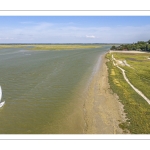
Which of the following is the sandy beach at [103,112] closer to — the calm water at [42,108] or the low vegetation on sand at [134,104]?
the low vegetation on sand at [134,104]

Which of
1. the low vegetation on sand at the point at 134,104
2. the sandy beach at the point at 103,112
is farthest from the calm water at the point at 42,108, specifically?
the low vegetation on sand at the point at 134,104

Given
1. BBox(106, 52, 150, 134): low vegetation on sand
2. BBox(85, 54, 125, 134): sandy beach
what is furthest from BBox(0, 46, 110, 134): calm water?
BBox(106, 52, 150, 134): low vegetation on sand

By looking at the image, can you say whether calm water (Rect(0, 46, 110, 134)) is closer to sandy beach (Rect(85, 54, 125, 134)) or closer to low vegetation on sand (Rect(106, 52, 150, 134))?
sandy beach (Rect(85, 54, 125, 134))

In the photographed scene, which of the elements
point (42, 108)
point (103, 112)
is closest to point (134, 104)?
A: point (103, 112)

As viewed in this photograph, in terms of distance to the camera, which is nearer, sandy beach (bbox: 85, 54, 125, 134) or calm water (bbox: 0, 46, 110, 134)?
sandy beach (bbox: 85, 54, 125, 134)

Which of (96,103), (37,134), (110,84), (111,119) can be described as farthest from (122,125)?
(110,84)

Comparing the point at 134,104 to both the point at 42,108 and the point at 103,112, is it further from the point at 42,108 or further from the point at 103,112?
the point at 42,108

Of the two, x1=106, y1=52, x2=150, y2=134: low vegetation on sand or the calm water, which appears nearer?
x1=106, y1=52, x2=150, y2=134: low vegetation on sand
